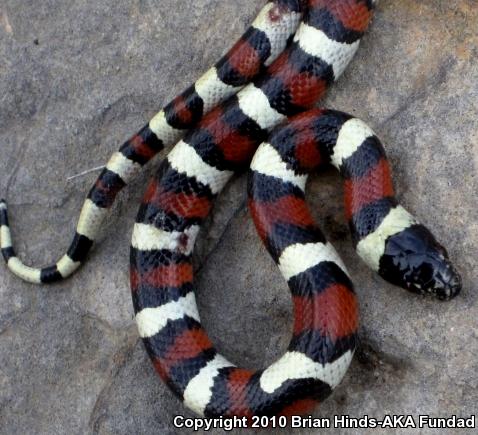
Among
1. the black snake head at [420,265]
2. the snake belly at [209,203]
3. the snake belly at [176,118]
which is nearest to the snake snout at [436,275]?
the black snake head at [420,265]

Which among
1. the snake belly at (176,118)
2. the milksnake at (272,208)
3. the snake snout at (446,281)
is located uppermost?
the snake belly at (176,118)

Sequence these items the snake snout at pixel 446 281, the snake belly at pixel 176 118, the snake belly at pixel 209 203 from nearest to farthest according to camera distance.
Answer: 1. the snake snout at pixel 446 281
2. the snake belly at pixel 209 203
3. the snake belly at pixel 176 118

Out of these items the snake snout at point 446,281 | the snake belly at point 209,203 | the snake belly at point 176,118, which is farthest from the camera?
the snake belly at point 176,118

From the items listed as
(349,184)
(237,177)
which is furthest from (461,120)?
(237,177)

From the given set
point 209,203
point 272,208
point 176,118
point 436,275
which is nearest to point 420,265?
point 436,275

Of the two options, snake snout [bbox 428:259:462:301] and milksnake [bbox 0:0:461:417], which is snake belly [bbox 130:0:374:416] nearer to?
milksnake [bbox 0:0:461:417]

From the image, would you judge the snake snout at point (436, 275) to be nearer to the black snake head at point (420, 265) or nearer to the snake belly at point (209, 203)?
the black snake head at point (420, 265)

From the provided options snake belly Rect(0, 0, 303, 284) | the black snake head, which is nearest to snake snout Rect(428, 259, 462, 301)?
the black snake head

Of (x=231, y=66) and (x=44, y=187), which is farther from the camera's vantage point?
(x=44, y=187)

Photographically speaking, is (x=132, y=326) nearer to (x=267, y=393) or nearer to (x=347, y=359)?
(x=267, y=393)
